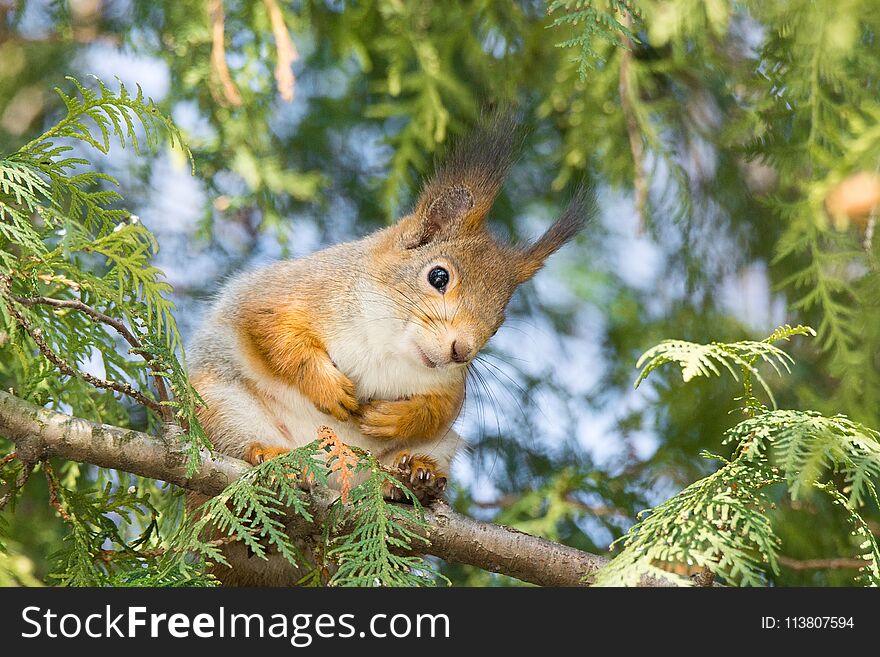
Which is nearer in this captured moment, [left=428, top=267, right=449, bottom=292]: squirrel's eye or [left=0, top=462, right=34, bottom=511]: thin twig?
[left=0, top=462, right=34, bottom=511]: thin twig

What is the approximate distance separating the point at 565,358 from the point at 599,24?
1.62 metres

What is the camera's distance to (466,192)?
2225mm

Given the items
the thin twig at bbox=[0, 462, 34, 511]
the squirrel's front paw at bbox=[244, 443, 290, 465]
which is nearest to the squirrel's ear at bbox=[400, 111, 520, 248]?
the squirrel's front paw at bbox=[244, 443, 290, 465]

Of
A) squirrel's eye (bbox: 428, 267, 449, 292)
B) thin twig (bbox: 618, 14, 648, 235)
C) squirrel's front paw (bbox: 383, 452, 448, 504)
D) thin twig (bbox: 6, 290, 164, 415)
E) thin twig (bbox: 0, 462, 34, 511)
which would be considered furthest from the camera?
thin twig (bbox: 618, 14, 648, 235)

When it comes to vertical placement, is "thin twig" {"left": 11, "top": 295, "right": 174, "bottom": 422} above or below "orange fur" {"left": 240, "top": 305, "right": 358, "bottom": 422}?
below

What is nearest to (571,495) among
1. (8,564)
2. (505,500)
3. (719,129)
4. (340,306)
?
(505,500)

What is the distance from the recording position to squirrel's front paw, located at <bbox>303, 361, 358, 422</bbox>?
1.95 m

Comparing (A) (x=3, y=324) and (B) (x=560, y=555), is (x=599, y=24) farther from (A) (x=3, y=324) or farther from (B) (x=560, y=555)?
(A) (x=3, y=324)

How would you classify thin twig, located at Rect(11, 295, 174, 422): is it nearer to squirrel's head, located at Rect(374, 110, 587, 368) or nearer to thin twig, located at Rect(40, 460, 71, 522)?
thin twig, located at Rect(40, 460, 71, 522)

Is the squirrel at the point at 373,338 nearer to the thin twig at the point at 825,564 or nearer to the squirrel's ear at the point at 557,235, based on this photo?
the squirrel's ear at the point at 557,235

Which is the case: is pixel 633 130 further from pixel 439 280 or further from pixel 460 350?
pixel 460 350

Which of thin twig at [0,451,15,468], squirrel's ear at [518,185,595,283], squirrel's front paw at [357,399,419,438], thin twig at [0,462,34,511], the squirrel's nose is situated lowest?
thin twig at [0,462,34,511]


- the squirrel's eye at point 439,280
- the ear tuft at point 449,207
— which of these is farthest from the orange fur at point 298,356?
the ear tuft at point 449,207

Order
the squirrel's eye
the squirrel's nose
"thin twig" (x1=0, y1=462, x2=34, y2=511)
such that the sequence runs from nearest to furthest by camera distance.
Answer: "thin twig" (x1=0, y1=462, x2=34, y2=511) → the squirrel's nose → the squirrel's eye
